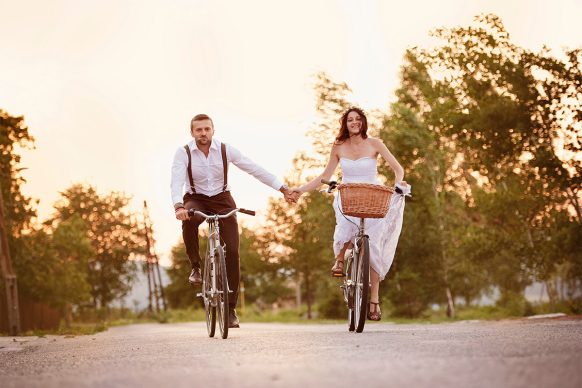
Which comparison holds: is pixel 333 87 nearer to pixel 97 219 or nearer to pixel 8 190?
pixel 8 190

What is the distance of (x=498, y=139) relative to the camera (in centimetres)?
2222

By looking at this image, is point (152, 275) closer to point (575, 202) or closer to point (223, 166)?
point (575, 202)

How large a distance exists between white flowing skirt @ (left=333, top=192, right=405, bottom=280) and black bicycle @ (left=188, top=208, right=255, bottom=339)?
1.22 metres

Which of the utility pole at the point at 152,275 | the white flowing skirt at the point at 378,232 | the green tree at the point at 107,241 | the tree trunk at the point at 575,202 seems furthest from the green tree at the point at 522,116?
the green tree at the point at 107,241

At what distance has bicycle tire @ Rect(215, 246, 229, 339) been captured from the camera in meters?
9.22

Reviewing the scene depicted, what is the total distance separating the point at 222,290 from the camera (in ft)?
30.7

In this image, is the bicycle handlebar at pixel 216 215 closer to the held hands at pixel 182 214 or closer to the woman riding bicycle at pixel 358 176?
the held hands at pixel 182 214

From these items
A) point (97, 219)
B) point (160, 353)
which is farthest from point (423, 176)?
point (97, 219)

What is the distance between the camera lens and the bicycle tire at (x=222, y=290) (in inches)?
363

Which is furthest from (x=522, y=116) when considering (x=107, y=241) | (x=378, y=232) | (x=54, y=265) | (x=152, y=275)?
(x=107, y=241)

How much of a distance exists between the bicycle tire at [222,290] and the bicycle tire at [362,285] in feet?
4.63

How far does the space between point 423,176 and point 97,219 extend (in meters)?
45.5

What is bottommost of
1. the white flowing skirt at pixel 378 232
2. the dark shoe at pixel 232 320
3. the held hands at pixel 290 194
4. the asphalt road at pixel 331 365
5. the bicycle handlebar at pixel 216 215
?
the asphalt road at pixel 331 365

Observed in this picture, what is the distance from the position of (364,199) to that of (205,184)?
1871mm
